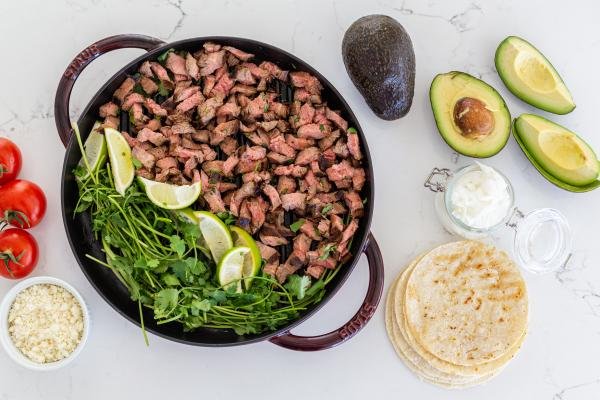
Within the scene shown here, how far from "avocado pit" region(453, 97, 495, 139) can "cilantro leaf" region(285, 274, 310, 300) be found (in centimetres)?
76

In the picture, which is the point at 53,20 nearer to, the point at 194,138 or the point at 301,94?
the point at 194,138

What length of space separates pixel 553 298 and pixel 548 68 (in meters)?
0.85

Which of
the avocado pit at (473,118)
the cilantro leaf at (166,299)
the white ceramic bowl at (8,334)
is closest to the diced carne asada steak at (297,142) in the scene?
the avocado pit at (473,118)

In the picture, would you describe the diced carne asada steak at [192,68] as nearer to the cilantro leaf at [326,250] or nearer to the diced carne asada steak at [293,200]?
the diced carne asada steak at [293,200]

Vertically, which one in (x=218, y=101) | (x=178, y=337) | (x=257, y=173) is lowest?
(x=178, y=337)

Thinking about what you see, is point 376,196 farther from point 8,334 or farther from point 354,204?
point 8,334

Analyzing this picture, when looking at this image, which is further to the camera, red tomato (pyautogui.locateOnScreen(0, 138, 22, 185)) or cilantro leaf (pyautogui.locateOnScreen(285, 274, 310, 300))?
red tomato (pyautogui.locateOnScreen(0, 138, 22, 185))

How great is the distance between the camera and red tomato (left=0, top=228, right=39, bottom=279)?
2785mm

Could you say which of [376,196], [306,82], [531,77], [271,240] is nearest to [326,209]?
[271,240]

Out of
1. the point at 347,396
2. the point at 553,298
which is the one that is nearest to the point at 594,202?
the point at 553,298

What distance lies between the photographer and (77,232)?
274 centimetres

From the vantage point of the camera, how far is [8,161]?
2840 millimetres

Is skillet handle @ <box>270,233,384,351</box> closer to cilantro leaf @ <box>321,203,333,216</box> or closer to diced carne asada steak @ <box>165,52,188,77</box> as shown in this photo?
cilantro leaf @ <box>321,203,333,216</box>

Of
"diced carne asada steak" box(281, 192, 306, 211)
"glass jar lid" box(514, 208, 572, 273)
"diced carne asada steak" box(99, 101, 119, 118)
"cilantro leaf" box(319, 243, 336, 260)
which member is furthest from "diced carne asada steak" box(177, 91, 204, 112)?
"glass jar lid" box(514, 208, 572, 273)
